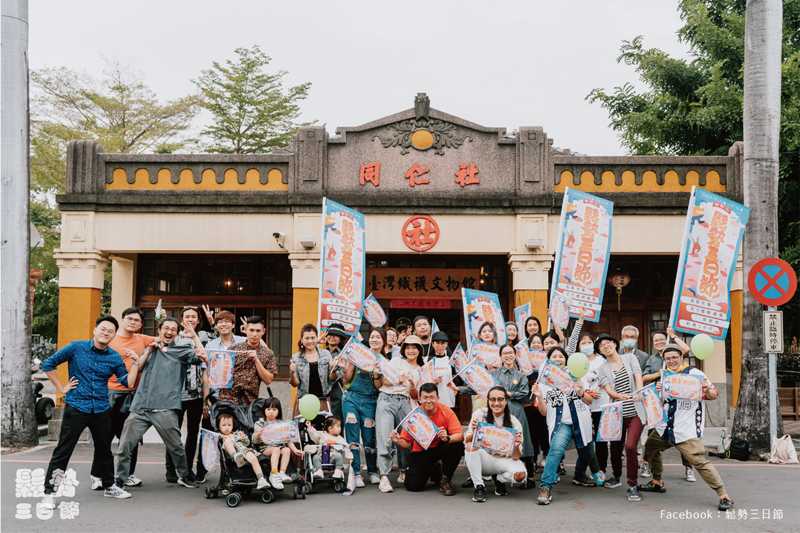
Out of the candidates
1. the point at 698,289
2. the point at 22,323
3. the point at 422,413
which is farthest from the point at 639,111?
the point at 22,323

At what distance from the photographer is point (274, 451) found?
6664 mm

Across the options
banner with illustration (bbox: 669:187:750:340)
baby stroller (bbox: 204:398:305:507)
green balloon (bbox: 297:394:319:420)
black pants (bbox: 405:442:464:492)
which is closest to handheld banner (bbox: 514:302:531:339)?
banner with illustration (bbox: 669:187:750:340)

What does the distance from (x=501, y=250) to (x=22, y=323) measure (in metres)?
7.84

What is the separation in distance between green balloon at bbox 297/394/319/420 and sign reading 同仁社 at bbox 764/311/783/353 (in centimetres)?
639

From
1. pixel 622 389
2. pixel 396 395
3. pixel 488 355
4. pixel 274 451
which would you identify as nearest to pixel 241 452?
pixel 274 451

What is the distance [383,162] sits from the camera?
12.2 meters

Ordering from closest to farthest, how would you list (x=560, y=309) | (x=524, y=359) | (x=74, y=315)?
(x=524, y=359) → (x=560, y=309) → (x=74, y=315)

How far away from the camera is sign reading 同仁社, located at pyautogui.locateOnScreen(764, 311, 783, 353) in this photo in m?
9.29

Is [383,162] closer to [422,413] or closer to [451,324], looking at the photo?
[451,324]

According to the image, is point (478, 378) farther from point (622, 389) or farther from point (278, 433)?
point (278, 433)

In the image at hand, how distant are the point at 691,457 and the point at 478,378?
2.23 m

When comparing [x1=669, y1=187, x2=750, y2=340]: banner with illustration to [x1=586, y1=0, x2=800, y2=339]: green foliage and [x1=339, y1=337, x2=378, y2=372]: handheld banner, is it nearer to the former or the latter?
[x1=339, y1=337, x2=378, y2=372]: handheld banner

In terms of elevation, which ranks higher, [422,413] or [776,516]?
[422,413]

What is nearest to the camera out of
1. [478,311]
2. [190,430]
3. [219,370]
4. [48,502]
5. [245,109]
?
[48,502]
